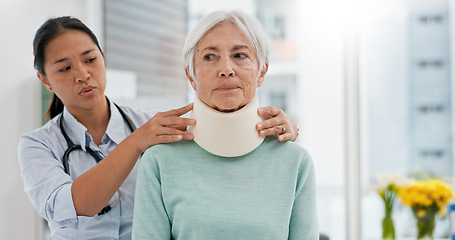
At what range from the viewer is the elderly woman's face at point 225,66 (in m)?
1.31

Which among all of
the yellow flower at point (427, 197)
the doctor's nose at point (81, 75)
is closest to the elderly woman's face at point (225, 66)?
the doctor's nose at point (81, 75)

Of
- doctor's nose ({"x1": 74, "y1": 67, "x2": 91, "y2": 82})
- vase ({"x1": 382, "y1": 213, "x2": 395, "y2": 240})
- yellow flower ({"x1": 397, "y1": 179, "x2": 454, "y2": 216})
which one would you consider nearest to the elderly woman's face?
doctor's nose ({"x1": 74, "y1": 67, "x2": 91, "y2": 82})

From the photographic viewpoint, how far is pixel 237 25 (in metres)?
1.33

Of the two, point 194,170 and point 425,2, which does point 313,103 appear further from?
point 194,170

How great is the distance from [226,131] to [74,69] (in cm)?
59

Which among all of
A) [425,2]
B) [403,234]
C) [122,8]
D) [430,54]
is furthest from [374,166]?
[122,8]

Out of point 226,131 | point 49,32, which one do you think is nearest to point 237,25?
point 226,131

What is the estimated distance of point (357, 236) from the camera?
353 centimetres

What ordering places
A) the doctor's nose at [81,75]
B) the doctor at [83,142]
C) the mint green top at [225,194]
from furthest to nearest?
the doctor's nose at [81,75] → the doctor at [83,142] → the mint green top at [225,194]

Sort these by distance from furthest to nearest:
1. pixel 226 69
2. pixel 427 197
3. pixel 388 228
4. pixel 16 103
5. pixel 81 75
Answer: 1. pixel 388 228
2. pixel 427 197
3. pixel 16 103
4. pixel 81 75
5. pixel 226 69

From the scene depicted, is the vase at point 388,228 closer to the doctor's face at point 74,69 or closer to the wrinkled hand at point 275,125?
the wrinkled hand at point 275,125

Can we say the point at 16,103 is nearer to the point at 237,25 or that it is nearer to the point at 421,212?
the point at 237,25

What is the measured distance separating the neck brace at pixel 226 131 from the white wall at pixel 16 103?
1730mm

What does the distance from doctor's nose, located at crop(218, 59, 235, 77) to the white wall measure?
1.82 metres
